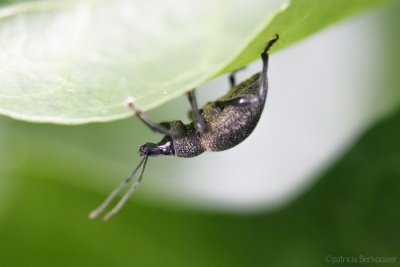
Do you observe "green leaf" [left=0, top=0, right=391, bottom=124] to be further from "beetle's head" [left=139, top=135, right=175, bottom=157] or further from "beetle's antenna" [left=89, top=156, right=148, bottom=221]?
"beetle's head" [left=139, top=135, right=175, bottom=157]

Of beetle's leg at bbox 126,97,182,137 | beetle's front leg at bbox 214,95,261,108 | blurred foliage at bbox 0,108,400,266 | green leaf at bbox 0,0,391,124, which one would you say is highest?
beetle's front leg at bbox 214,95,261,108

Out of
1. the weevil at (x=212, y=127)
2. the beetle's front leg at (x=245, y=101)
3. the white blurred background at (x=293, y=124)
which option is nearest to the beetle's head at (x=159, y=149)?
the weevil at (x=212, y=127)

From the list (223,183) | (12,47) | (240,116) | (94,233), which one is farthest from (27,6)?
(223,183)

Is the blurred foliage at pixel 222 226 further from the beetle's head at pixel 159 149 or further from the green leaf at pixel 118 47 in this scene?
the green leaf at pixel 118 47

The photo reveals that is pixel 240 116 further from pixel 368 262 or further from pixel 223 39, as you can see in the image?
pixel 223 39

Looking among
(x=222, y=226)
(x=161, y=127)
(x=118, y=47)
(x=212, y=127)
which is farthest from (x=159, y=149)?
(x=118, y=47)

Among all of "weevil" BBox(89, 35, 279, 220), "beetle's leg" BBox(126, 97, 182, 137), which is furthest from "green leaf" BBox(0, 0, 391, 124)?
"weevil" BBox(89, 35, 279, 220)
